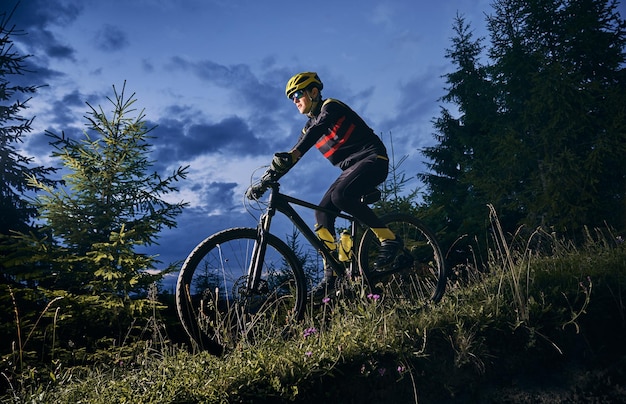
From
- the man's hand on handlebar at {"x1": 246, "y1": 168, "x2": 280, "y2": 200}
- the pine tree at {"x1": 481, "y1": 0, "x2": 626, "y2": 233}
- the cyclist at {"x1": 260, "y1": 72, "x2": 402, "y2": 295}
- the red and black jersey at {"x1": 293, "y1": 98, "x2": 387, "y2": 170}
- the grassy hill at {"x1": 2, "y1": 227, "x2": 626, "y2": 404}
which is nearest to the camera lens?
the grassy hill at {"x1": 2, "y1": 227, "x2": 626, "y2": 404}

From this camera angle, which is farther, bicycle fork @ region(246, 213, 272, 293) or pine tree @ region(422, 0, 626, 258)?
pine tree @ region(422, 0, 626, 258)

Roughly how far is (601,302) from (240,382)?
12.7 ft

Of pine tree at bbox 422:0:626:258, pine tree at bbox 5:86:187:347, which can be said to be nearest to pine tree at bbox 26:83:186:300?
pine tree at bbox 5:86:187:347

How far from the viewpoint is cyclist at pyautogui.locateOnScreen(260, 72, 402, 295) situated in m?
5.29

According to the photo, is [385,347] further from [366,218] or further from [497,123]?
[497,123]

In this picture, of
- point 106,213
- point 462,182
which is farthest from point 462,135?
point 106,213

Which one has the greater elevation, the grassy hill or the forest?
the forest

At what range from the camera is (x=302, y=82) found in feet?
17.6

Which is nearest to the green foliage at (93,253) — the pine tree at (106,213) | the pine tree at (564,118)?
the pine tree at (106,213)

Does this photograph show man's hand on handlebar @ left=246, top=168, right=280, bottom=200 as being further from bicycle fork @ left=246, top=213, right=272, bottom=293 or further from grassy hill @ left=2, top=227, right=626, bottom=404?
grassy hill @ left=2, top=227, right=626, bottom=404

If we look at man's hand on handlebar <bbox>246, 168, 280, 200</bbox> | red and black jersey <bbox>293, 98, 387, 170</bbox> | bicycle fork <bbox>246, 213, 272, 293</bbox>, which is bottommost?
bicycle fork <bbox>246, 213, 272, 293</bbox>

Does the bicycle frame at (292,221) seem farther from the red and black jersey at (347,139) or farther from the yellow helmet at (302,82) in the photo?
A: the yellow helmet at (302,82)

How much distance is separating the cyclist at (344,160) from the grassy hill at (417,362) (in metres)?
0.90

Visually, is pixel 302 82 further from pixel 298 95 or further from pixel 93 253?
pixel 93 253
